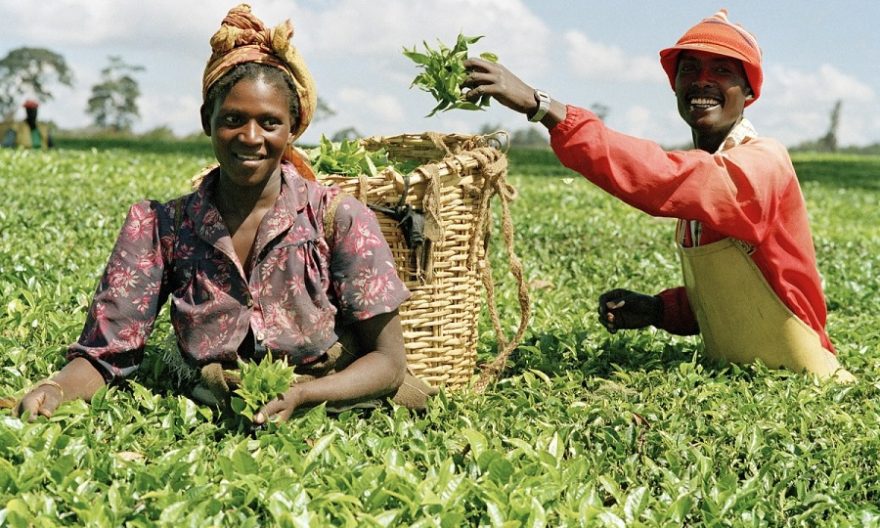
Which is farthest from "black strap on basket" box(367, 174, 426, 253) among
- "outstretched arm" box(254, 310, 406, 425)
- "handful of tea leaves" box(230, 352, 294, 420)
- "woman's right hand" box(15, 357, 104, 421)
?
"woman's right hand" box(15, 357, 104, 421)

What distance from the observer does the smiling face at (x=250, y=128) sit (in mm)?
3188

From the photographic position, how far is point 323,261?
3410 millimetres

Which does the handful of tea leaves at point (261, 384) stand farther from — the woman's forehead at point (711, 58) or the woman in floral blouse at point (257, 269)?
the woman's forehead at point (711, 58)

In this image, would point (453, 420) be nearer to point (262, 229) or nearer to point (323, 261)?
point (323, 261)

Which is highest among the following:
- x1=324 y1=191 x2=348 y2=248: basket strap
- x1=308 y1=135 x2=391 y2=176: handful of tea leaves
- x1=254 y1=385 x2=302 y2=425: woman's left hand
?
x1=308 y1=135 x2=391 y2=176: handful of tea leaves

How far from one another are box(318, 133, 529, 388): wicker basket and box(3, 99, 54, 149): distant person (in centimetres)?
1332

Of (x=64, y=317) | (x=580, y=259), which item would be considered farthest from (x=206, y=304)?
(x=580, y=259)

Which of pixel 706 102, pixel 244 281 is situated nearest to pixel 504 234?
pixel 706 102

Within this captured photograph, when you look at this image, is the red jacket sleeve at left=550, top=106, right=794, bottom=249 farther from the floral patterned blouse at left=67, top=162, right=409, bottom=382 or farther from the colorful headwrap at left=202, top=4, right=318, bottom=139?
the colorful headwrap at left=202, top=4, right=318, bottom=139

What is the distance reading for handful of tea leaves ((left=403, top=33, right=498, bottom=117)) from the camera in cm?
353

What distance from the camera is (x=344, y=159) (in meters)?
4.11

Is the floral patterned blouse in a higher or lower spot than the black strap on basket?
lower

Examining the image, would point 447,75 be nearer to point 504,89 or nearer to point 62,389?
point 504,89

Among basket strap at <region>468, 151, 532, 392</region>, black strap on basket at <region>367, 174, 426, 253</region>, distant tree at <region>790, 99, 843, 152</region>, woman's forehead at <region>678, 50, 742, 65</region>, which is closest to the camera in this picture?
black strap on basket at <region>367, 174, 426, 253</region>
